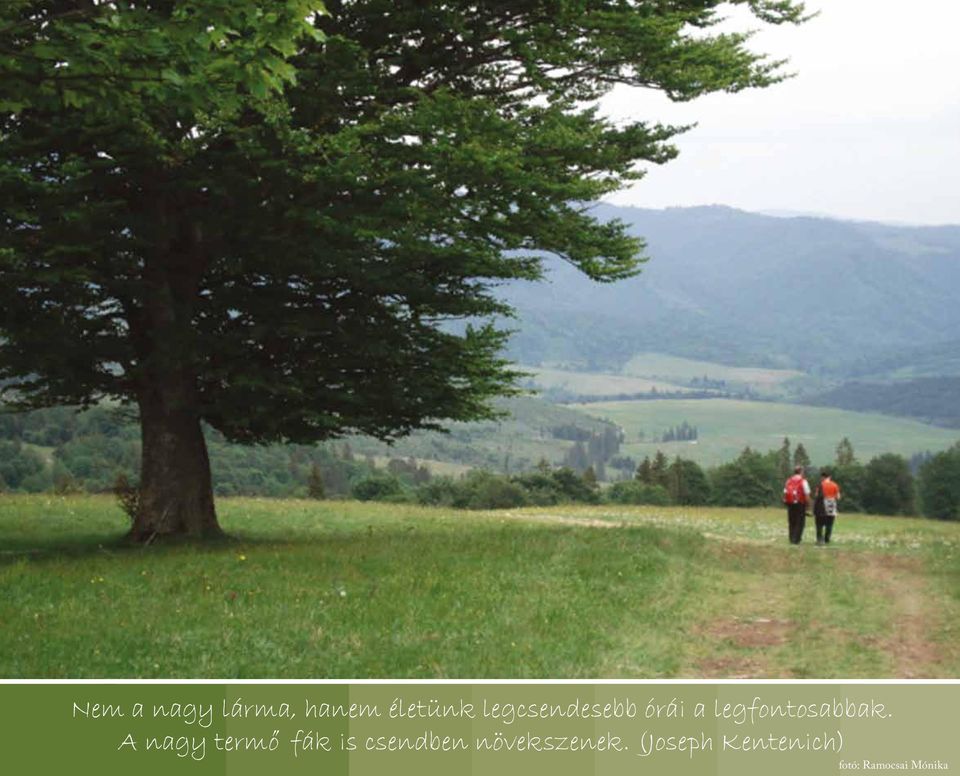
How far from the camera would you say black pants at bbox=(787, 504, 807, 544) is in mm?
30766

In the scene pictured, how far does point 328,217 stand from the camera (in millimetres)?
19391

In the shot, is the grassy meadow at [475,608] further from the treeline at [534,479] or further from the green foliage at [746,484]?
the green foliage at [746,484]

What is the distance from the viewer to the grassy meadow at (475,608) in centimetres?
1273

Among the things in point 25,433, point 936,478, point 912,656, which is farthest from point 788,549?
point 25,433

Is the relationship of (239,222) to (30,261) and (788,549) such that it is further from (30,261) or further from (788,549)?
(788,549)

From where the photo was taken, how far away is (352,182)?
19.4 metres

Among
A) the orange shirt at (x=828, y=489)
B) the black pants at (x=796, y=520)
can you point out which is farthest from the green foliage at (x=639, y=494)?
the black pants at (x=796, y=520)

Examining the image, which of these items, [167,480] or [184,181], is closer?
[184,181]

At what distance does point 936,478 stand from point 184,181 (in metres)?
119

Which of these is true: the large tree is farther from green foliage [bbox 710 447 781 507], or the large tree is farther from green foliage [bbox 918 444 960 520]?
green foliage [bbox 918 444 960 520]

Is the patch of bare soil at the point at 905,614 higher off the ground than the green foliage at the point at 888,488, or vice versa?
the patch of bare soil at the point at 905,614

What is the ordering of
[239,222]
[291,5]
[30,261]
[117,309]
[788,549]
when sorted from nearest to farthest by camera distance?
[291,5]
[30,261]
[239,222]
[117,309]
[788,549]

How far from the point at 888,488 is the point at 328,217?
373ft

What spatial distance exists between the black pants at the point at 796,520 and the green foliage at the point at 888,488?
316ft
